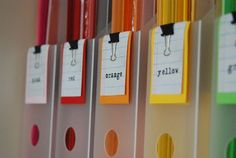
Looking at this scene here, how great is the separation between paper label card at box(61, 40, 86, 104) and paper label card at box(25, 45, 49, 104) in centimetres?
6

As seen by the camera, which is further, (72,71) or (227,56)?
(72,71)

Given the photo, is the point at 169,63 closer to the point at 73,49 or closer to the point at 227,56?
the point at 227,56

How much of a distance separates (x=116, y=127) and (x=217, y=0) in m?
0.23

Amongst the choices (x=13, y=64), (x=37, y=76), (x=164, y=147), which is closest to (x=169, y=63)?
(x=164, y=147)

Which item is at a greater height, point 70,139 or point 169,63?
point 169,63

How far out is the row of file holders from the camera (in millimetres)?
521

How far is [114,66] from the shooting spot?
63 cm

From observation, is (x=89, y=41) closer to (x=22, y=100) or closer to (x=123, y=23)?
(x=123, y=23)

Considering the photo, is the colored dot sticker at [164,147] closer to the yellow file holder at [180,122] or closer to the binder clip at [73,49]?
the yellow file holder at [180,122]

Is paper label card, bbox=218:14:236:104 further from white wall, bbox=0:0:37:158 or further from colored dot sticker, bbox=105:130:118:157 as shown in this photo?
white wall, bbox=0:0:37:158

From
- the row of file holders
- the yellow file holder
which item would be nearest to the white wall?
the row of file holders

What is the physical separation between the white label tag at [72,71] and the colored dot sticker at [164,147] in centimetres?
18

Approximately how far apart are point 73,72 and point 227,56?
0.30 metres

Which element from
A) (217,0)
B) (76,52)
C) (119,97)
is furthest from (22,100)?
(217,0)
